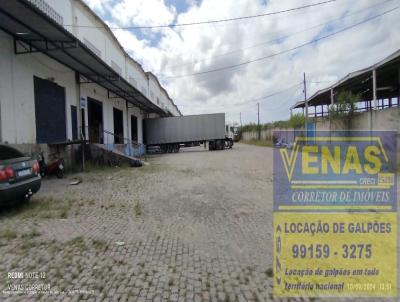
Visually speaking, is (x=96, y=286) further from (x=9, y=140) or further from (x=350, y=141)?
(x=350, y=141)

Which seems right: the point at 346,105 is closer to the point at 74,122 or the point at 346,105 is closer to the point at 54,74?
the point at 74,122

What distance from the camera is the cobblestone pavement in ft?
7.87

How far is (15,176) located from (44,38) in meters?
5.76

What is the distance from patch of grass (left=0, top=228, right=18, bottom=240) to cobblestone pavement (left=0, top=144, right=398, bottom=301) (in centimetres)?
1

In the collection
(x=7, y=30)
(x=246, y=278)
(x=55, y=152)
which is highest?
(x=7, y=30)

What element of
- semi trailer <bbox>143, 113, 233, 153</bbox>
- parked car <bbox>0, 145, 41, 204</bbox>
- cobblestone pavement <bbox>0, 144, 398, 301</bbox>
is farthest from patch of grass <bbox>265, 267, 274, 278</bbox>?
semi trailer <bbox>143, 113, 233, 153</bbox>

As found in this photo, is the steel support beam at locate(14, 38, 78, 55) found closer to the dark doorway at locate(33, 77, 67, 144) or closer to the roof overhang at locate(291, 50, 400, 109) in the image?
the dark doorway at locate(33, 77, 67, 144)

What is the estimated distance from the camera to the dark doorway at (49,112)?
360 inches

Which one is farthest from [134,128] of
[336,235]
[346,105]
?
[336,235]

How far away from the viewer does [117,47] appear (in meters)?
18.2

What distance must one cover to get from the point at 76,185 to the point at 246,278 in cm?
698

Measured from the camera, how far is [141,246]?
11.0 ft

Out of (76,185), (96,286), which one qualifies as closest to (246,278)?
(96,286)

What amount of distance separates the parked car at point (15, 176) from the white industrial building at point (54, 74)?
320 cm
